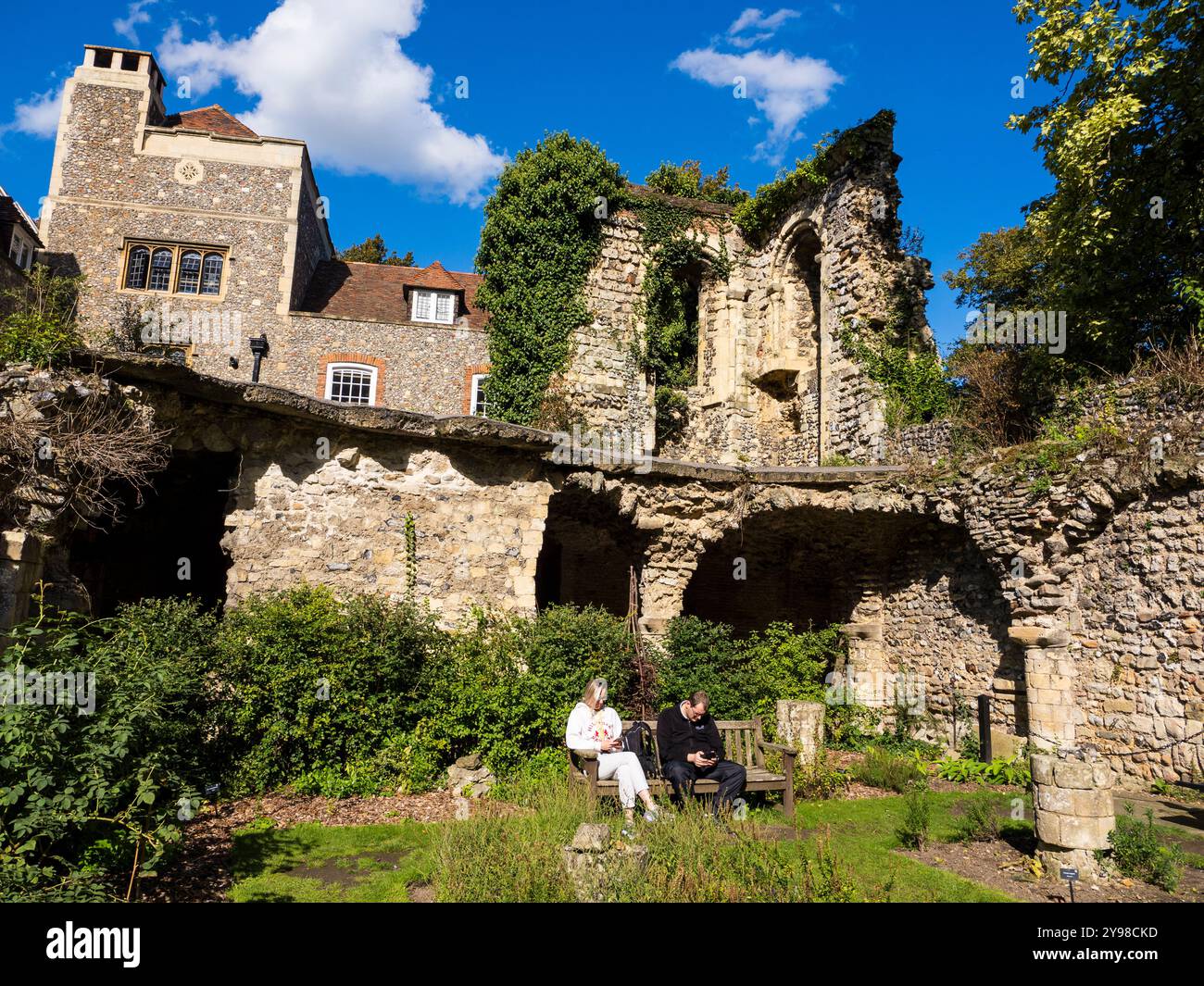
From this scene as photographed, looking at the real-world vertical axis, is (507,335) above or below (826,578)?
above

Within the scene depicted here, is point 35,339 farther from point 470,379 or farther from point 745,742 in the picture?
point 470,379

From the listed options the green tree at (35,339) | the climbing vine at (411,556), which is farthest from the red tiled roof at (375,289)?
the green tree at (35,339)

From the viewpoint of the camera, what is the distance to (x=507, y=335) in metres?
18.6

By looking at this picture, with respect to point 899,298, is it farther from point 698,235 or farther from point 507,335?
point 507,335

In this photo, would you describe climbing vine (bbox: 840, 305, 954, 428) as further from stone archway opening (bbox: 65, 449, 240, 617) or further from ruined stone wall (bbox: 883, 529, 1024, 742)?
stone archway opening (bbox: 65, 449, 240, 617)

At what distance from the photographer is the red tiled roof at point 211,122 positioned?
21.9 meters

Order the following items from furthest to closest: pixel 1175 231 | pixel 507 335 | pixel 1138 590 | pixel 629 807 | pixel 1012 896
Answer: pixel 507 335, pixel 1175 231, pixel 1138 590, pixel 629 807, pixel 1012 896

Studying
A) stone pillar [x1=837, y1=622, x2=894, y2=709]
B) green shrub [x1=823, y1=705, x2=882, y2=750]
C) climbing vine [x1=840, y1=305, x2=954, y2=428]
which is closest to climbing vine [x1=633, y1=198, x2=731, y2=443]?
climbing vine [x1=840, y1=305, x2=954, y2=428]

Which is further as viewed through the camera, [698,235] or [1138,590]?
[698,235]

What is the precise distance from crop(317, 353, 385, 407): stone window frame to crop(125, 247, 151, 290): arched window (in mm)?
4939

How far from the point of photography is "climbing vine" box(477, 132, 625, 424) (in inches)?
725

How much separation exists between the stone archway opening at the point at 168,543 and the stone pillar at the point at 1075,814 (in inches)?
398

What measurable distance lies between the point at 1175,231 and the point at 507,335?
41.7ft

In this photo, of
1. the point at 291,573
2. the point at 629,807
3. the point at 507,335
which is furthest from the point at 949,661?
the point at 507,335
